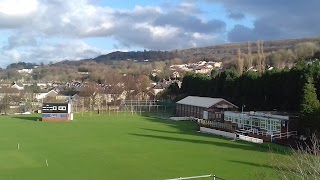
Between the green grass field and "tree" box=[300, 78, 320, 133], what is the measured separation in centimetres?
462

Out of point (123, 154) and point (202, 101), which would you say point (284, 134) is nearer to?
point (123, 154)

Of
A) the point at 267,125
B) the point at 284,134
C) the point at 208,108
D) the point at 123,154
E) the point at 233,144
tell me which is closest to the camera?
the point at 123,154

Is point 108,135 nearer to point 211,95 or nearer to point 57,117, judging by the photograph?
point 57,117

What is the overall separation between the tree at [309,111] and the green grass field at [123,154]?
4622mm

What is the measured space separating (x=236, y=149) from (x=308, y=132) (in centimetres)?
781

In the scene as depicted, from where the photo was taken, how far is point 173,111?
262 ft

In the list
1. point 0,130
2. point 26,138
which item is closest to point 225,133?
point 26,138

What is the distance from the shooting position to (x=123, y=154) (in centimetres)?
3372

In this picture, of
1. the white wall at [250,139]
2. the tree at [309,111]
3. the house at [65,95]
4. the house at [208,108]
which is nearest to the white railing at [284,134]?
the white wall at [250,139]

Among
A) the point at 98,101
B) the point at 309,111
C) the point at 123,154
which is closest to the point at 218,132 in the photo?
the point at 309,111

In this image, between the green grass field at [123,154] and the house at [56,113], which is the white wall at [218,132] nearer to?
the green grass field at [123,154]

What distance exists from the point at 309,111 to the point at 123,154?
18.9 meters

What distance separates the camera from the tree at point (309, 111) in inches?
1503

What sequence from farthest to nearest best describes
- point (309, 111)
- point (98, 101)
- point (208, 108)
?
1. point (98, 101)
2. point (208, 108)
3. point (309, 111)
